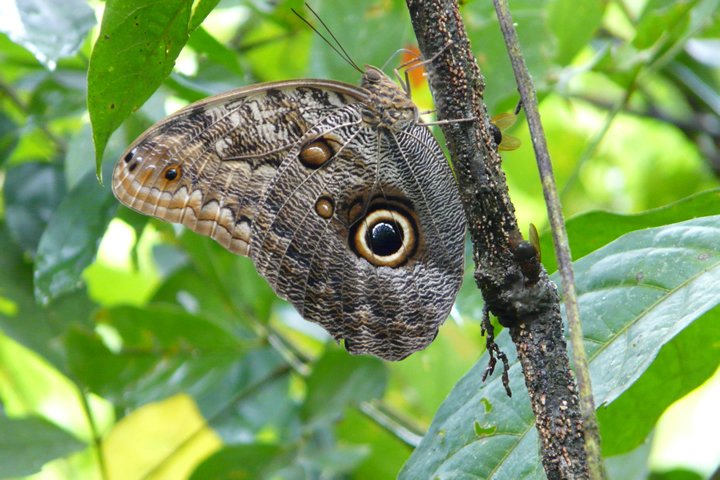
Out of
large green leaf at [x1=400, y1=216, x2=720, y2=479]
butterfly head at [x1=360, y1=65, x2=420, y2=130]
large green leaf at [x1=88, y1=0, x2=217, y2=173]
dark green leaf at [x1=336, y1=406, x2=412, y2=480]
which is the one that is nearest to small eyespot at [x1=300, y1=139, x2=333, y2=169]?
butterfly head at [x1=360, y1=65, x2=420, y2=130]

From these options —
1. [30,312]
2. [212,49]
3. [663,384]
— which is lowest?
[30,312]

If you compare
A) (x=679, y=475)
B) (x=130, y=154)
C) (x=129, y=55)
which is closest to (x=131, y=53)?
(x=129, y=55)

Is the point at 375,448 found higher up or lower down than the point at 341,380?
lower down

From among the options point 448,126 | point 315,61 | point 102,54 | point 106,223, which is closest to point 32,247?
point 106,223

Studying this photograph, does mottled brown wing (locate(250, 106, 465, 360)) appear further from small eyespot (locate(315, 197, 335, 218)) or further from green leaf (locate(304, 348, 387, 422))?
green leaf (locate(304, 348, 387, 422))

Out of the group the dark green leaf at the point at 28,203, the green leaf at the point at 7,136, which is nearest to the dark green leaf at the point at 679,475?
the dark green leaf at the point at 28,203

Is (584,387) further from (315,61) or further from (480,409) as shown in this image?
(315,61)

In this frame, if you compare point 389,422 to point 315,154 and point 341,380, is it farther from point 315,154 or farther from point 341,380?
point 315,154
